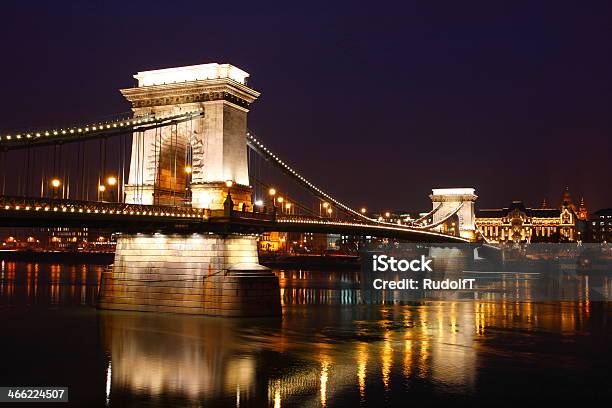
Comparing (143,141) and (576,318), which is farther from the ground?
(143,141)

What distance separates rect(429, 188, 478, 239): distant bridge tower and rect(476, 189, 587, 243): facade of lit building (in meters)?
82.1

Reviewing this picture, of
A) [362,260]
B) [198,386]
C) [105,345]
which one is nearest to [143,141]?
[105,345]

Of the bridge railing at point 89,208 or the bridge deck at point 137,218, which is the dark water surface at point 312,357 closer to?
the bridge deck at point 137,218

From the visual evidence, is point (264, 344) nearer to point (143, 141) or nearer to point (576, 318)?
point (143, 141)

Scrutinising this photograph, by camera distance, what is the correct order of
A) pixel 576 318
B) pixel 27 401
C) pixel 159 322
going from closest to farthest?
pixel 27 401
pixel 159 322
pixel 576 318

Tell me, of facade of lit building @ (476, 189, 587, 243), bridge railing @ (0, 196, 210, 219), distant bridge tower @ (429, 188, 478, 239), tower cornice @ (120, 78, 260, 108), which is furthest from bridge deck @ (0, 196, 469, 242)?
facade of lit building @ (476, 189, 587, 243)

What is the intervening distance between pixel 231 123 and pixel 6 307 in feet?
69.0

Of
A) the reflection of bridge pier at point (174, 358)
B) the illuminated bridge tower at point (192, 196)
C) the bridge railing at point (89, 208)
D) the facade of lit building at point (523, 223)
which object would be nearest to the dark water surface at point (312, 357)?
the reflection of bridge pier at point (174, 358)

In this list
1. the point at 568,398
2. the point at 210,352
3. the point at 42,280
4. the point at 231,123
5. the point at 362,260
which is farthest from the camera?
the point at 362,260

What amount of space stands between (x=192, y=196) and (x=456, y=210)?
6737 cm

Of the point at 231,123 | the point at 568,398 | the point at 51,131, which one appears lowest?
the point at 568,398

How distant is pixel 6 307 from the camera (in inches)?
1909

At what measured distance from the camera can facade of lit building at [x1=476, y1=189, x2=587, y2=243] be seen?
18688cm

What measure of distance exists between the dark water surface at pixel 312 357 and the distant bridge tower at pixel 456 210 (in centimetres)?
5557
